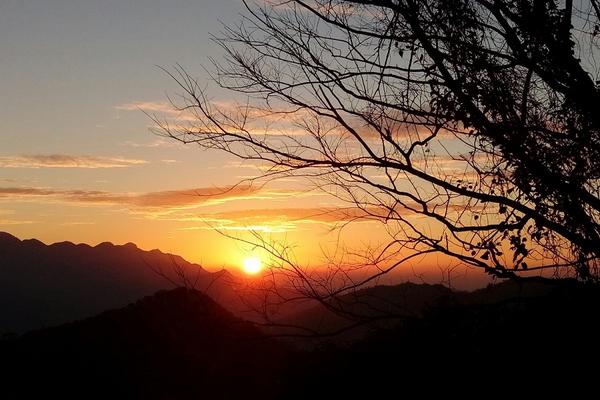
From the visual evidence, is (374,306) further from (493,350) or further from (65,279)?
(65,279)

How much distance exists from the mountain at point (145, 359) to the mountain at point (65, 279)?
2986 inches

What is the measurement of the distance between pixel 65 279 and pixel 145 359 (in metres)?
121

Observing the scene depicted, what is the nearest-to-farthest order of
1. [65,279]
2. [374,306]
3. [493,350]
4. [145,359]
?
[493,350] → [374,306] → [145,359] → [65,279]

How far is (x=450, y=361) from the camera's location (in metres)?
7.54

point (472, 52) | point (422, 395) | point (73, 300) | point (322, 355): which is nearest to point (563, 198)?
point (472, 52)

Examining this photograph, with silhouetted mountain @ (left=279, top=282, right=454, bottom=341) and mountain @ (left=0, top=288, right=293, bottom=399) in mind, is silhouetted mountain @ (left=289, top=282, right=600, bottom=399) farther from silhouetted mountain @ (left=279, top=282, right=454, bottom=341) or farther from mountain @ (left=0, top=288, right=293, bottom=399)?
mountain @ (left=0, top=288, right=293, bottom=399)

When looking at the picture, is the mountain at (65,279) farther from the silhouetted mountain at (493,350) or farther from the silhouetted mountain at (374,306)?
the silhouetted mountain at (493,350)

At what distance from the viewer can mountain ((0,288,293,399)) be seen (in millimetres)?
13559

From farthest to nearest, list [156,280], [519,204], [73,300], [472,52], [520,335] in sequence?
[156,280]
[73,300]
[520,335]
[472,52]
[519,204]

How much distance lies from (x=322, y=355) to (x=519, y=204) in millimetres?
8083

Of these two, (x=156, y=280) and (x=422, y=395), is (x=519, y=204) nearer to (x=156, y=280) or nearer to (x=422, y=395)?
(x=422, y=395)

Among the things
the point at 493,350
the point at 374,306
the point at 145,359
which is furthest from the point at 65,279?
the point at 493,350

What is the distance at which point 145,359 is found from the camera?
14.7m

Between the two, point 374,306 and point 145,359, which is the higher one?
point 374,306
